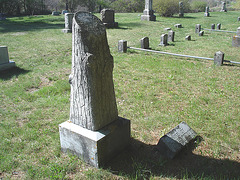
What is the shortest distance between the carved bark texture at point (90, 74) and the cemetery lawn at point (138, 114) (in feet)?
2.31

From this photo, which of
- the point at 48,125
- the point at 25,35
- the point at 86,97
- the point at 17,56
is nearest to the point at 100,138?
the point at 86,97

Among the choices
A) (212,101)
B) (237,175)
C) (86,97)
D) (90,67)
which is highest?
(90,67)

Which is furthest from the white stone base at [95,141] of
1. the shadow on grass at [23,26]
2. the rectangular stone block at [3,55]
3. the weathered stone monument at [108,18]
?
the shadow on grass at [23,26]

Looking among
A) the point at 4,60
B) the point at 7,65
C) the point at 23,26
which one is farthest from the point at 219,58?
the point at 23,26

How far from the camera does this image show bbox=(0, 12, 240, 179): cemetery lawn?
3.00 metres

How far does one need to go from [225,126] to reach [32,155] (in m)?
3.39

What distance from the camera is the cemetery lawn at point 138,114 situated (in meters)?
3.00

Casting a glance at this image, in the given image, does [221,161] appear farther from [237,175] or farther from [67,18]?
[67,18]

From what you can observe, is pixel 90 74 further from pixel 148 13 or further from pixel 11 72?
pixel 148 13

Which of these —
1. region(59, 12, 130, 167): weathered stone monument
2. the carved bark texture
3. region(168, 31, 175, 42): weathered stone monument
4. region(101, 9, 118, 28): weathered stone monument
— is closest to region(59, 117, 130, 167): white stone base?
region(59, 12, 130, 167): weathered stone monument

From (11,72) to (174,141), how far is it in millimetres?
5915

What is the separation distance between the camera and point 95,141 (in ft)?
9.26

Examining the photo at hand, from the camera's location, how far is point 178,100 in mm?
5215

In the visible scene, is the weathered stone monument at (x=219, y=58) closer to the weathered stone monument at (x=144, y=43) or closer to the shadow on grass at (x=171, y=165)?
the weathered stone monument at (x=144, y=43)
